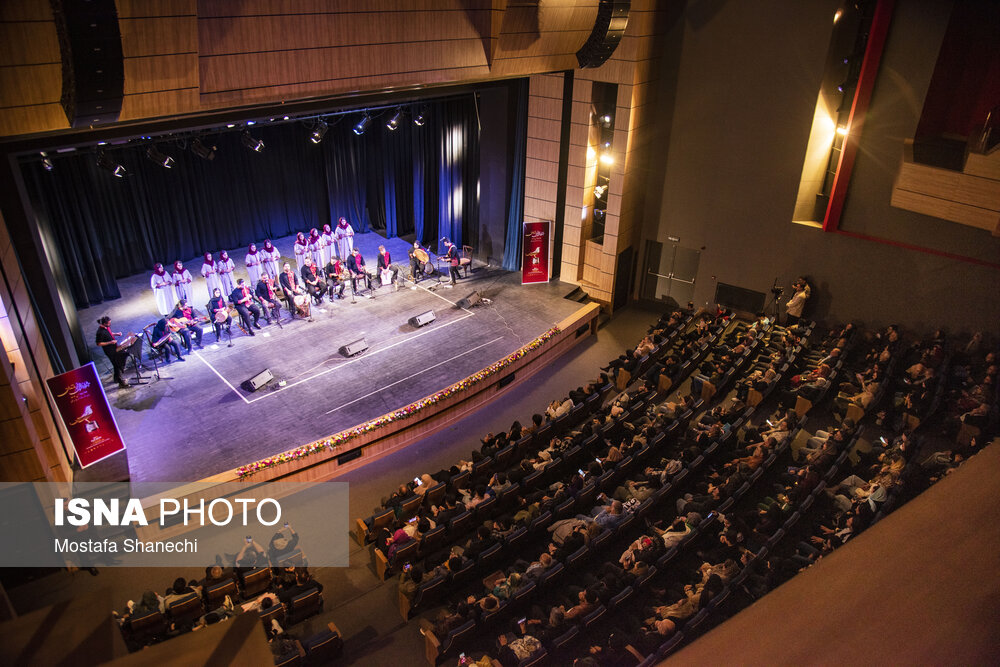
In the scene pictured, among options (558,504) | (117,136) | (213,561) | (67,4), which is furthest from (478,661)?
(117,136)

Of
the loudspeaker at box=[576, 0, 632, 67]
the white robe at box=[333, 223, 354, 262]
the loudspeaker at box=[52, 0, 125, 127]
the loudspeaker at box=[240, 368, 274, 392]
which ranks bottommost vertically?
the loudspeaker at box=[240, 368, 274, 392]

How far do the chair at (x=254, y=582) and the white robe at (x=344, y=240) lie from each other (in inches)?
342

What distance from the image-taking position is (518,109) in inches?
573

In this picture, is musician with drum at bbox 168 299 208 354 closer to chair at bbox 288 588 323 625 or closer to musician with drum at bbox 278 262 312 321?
musician with drum at bbox 278 262 312 321

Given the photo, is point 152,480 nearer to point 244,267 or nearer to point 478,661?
point 478,661

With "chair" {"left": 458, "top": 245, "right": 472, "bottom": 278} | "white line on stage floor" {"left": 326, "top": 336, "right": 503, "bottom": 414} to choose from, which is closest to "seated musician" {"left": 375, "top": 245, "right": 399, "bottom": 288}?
"chair" {"left": 458, "top": 245, "right": 472, "bottom": 278}

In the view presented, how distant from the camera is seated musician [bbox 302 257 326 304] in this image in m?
13.5

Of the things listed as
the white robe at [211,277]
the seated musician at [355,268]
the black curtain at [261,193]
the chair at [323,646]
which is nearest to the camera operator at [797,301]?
the black curtain at [261,193]

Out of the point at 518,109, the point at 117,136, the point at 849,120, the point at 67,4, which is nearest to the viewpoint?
the point at 67,4

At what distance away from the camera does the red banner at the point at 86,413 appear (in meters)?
8.28

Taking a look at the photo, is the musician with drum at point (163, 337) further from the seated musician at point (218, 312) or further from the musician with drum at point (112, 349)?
the seated musician at point (218, 312)

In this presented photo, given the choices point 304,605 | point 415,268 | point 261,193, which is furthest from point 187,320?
point 304,605

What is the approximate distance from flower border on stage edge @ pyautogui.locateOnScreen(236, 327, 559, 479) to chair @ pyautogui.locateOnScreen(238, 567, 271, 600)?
1891 millimetres

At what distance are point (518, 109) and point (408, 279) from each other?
175 inches
